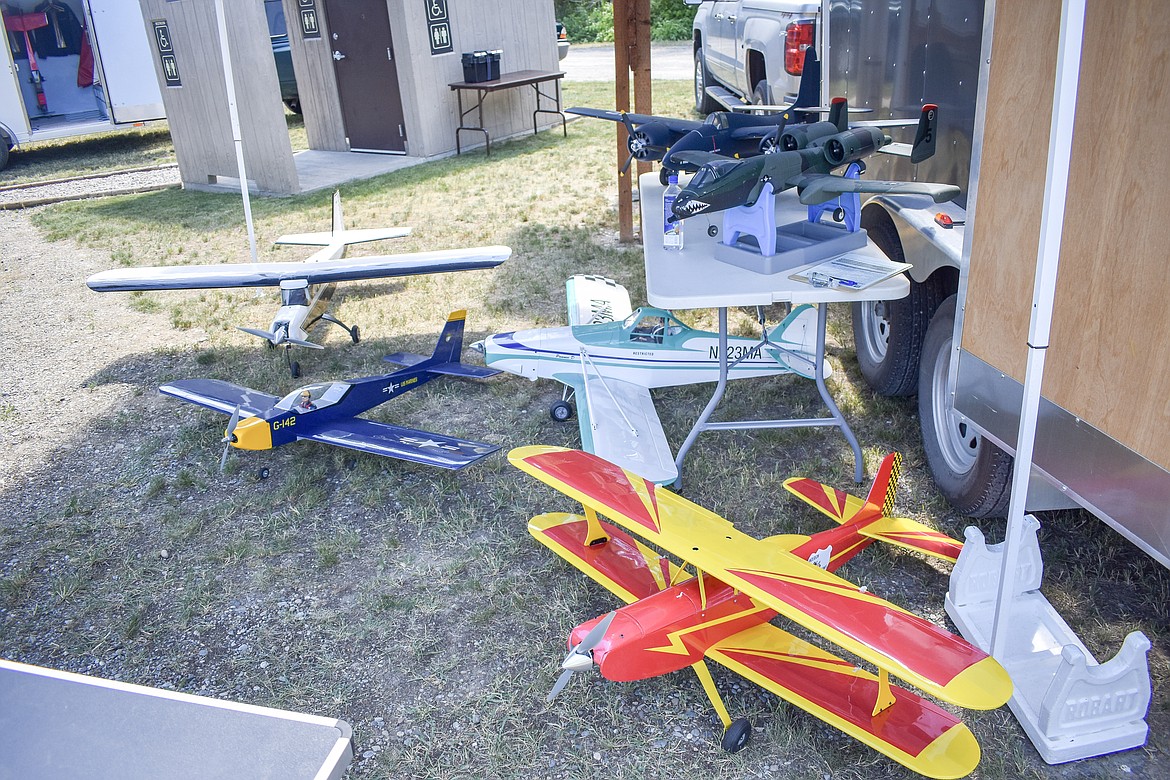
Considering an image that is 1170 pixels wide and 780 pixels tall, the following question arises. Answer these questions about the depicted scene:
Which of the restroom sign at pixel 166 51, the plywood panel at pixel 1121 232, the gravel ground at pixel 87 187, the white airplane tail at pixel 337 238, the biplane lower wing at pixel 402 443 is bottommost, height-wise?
the biplane lower wing at pixel 402 443

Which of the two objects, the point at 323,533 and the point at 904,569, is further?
the point at 323,533

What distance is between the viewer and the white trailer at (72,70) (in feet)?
44.2

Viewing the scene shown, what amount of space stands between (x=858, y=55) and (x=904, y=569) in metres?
→ 3.39

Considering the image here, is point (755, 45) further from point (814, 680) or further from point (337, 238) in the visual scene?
point (814, 680)

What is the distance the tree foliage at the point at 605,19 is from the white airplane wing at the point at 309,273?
2489 centimetres

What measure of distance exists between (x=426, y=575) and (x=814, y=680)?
199 centimetres

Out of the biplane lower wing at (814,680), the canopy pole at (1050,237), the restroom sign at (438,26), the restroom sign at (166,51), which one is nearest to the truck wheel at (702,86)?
the restroom sign at (438,26)

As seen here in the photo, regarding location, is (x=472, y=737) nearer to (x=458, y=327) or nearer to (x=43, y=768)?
(x=43, y=768)

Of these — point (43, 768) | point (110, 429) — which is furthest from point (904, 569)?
point (110, 429)

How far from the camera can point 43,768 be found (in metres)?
1.65

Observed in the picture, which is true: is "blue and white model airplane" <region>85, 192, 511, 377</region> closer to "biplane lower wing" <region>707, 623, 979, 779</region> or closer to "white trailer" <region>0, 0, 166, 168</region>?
"biplane lower wing" <region>707, 623, 979, 779</region>

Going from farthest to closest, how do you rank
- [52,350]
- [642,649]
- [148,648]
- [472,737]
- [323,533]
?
[52,350] → [323,533] → [148,648] → [472,737] → [642,649]

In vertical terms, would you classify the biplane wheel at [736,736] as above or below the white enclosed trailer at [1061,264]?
below

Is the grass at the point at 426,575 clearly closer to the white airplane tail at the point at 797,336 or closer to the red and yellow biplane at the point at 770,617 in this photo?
the red and yellow biplane at the point at 770,617
